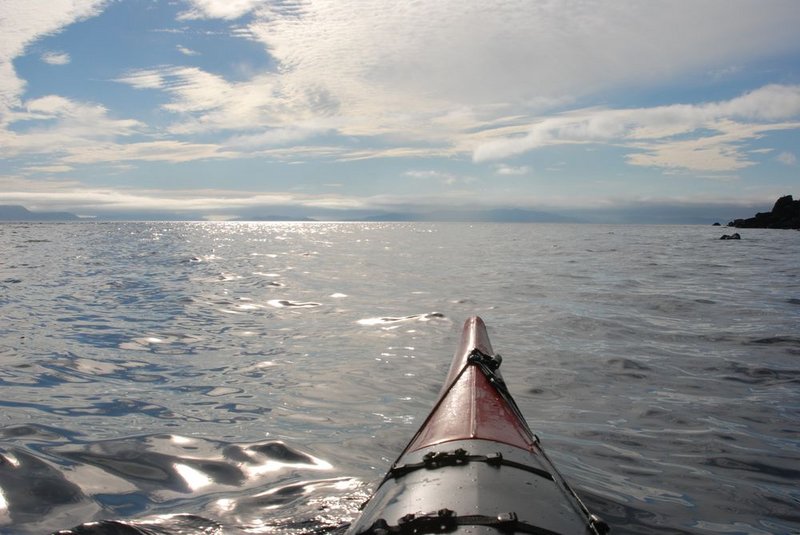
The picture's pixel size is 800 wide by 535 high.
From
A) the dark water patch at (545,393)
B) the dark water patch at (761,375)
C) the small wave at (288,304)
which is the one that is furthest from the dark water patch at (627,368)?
the small wave at (288,304)

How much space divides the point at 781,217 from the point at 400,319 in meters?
102

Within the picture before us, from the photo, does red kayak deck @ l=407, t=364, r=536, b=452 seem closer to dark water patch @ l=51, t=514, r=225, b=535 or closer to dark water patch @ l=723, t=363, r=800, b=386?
dark water patch @ l=51, t=514, r=225, b=535

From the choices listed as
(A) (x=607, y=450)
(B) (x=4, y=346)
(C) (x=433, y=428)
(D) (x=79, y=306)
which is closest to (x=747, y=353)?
(A) (x=607, y=450)

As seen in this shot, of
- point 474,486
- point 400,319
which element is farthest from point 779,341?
point 474,486

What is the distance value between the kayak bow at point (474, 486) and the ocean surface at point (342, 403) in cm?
112

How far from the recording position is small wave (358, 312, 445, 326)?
43.3 feet

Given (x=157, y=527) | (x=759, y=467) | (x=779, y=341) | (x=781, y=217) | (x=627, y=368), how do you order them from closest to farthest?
(x=157, y=527) < (x=759, y=467) < (x=627, y=368) < (x=779, y=341) < (x=781, y=217)

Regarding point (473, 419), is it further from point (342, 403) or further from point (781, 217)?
point (781, 217)

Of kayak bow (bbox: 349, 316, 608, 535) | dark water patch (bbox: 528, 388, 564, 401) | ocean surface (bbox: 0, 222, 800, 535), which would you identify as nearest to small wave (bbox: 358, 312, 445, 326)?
ocean surface (bbox: 0, 222, 800, 535)

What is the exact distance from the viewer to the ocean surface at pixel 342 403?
4.63 m

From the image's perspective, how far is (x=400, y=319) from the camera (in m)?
13.6

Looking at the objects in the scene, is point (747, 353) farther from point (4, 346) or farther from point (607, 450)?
point (4, 346)

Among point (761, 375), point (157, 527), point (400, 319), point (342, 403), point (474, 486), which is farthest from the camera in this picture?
point (400, 319)

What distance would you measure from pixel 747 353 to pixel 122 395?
400 inches
